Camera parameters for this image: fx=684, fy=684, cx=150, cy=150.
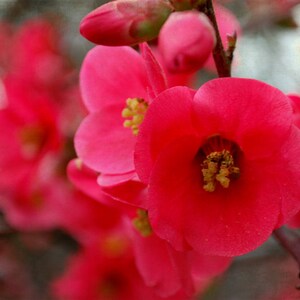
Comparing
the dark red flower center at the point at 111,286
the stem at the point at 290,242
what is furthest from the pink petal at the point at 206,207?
the dark red flower center at the point at 111,286

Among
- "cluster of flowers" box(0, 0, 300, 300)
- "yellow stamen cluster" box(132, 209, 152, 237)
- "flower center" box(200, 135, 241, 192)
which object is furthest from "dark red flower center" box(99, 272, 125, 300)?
"flower center" box(200, 135, 241, 192)

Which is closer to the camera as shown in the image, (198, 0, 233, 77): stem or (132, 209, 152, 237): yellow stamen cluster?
(198, 0, 233, 77): stem

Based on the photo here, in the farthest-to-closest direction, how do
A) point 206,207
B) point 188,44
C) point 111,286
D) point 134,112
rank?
point 111,286 < point 134,112 < point 206,207 < point 188,44

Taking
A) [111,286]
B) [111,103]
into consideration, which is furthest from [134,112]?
[111,286]

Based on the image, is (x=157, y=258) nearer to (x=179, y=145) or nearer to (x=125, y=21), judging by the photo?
(x=179, y=145)

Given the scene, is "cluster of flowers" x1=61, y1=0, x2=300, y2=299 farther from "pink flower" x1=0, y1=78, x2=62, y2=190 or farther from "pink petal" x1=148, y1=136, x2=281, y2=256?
"pink flower" x1=0, y1=78, x2=62, y2=190

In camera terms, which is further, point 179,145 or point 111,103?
point 111,103

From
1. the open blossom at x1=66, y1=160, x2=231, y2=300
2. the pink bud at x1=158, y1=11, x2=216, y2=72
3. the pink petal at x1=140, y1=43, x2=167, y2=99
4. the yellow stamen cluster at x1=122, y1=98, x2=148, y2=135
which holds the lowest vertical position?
the open blossom at x1=66, y1=160, x2=231, y2=300
